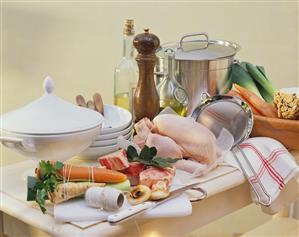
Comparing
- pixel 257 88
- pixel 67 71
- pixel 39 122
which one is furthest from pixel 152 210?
pixel 67 71

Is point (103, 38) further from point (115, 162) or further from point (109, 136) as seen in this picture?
point (115, 162)

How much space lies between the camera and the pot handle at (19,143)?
821 mm

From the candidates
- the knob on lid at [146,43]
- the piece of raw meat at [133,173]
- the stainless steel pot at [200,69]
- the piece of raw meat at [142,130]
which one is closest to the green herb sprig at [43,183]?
the piece of raw meat at [133,173]

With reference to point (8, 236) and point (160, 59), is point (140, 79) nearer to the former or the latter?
point (160, 59)

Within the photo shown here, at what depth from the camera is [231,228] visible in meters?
1.78

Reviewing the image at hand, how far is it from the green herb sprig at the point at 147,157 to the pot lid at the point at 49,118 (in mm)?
74

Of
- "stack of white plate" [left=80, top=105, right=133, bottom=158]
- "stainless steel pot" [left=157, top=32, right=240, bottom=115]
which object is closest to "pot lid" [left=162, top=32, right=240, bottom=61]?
"stainless steel pot" [left=157, top=32, right=240, bottom=115]

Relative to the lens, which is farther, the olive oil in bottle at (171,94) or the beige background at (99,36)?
the beige background at (99,36)

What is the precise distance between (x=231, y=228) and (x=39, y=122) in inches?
43.4

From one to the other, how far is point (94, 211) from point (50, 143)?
134 mm

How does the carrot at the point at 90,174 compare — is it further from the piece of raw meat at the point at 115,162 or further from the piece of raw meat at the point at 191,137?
the piece of raw meat at the point at 191,137

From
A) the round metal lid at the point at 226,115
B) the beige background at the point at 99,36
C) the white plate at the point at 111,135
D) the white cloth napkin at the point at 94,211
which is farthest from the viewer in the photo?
the beige background at the point at 99,36

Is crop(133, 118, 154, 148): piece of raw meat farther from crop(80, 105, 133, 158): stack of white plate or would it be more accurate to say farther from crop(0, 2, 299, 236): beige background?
crop(0, 2, 299, 236): beige background

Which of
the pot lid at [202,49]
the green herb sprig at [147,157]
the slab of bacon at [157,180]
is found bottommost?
the slab of bacon at [157,180]
